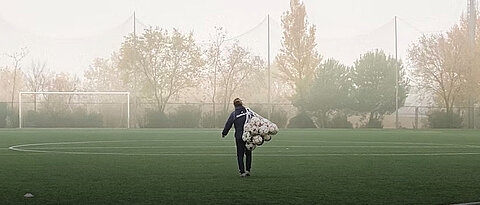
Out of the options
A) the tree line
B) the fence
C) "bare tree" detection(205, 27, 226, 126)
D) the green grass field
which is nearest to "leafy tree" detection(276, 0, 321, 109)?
the tree line

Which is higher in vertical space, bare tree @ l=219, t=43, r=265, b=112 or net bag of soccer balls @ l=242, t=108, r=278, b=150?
bare tree @ l=219, t=43, r=265, b=112

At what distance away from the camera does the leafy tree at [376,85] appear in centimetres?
5759

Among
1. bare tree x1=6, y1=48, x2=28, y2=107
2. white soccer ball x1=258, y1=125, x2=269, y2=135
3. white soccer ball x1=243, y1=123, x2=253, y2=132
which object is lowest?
white soccer ball x1=258, y1=125, x2=269, y2=135

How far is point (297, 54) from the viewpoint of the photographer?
Result: 202 feet

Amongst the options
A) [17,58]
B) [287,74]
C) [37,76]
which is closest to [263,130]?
[287,74]

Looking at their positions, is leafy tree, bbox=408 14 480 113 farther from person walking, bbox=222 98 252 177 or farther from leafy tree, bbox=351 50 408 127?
person walking, bbox=222 98 252 177

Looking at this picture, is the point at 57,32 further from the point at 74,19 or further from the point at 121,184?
the point at 121,184

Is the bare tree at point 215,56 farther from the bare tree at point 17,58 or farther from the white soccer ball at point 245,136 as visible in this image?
the white soccer ball at point 245,136

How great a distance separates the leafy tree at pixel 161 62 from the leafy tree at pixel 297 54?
6.26 m

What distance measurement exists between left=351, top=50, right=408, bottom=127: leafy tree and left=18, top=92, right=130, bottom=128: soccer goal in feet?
52.0

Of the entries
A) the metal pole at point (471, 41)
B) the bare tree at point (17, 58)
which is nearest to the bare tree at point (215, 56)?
the bare tree at point (17, 58)

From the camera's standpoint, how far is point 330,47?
6278cm

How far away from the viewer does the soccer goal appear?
176ft

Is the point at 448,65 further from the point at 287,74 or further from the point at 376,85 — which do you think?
the point at 287,74
